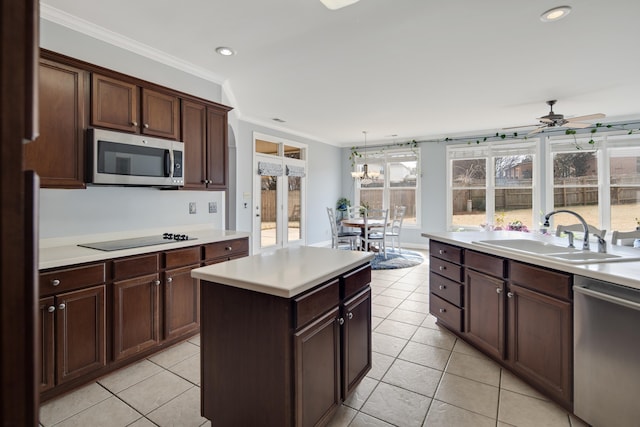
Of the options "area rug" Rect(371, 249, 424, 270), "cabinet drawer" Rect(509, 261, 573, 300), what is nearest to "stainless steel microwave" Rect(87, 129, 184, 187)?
"cabinet drawer" Rect(509, 261, 573, 300)

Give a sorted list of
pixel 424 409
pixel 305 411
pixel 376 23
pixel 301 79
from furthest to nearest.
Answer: pixel 301 79 < pixel 376 23 < pixel 424 409 < pixel 305 411

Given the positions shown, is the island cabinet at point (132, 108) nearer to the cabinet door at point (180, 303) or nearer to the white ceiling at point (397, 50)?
the white ceiling at point (397, 50)

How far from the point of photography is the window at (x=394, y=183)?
773cm

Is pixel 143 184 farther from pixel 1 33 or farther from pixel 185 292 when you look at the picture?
pixel 1 33

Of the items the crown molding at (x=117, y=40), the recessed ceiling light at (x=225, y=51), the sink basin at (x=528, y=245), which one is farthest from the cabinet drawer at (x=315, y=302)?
the crown molding at (x=117, y=40)

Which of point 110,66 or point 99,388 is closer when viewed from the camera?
point 99,388

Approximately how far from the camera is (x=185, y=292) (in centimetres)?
271

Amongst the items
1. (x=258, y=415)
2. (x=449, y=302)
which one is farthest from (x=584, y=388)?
(x=258, y=415)

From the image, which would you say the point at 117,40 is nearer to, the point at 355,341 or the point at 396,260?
the point at 355,341

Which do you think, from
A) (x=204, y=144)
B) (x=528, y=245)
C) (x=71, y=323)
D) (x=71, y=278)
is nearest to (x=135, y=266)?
(x=71, y=278)

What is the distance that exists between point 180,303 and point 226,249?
2.03 ft

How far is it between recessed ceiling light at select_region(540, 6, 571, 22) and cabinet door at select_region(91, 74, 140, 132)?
10.8 ft

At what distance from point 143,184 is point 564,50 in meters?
4.04

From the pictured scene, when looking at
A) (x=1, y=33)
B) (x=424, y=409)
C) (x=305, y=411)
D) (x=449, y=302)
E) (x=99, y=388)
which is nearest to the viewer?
(x=1, y=33)
